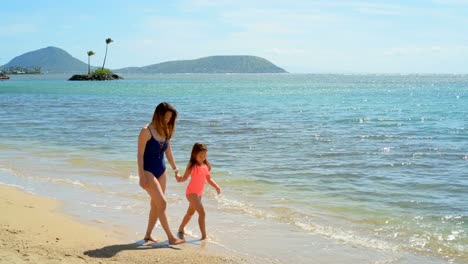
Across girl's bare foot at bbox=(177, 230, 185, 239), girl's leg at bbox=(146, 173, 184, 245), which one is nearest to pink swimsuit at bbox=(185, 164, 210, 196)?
girl's leg at bbox=(146, 173, 184, 245)

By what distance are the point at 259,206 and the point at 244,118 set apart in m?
20.0

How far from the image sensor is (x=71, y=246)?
635 cm

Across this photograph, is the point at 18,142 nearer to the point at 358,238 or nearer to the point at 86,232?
the point at 86,232

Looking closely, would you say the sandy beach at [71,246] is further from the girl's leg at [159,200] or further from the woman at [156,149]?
the woman at [156,149]

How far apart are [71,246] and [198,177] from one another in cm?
168

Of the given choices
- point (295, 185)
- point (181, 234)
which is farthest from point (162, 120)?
point (295, 185)

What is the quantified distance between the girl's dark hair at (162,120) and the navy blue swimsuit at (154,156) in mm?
106

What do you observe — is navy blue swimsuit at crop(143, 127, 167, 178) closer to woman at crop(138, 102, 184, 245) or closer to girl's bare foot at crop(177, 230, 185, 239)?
woman at crop(138, 102, 184, 245)

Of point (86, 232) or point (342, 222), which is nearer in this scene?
point (86, 232)

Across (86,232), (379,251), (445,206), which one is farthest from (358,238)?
(86,232)

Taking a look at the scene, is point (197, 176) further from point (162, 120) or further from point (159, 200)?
point (162, 120)

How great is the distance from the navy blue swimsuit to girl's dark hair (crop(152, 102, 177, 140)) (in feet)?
0.35

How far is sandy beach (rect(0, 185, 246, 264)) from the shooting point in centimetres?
593

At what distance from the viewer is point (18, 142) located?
1859 cm
